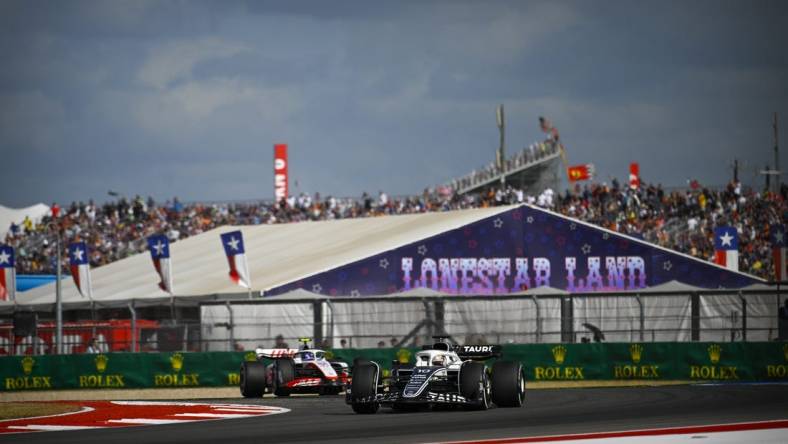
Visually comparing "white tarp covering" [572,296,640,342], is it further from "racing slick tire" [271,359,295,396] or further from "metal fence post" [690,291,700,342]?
"racing slick tire" [271,359,295,396]

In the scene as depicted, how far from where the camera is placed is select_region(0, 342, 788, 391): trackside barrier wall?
108ft

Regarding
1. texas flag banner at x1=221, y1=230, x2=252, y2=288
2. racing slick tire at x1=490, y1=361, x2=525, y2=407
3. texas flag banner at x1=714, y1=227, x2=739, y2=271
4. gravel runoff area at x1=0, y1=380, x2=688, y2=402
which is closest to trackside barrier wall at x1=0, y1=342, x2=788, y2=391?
gravel runoff area at x1=0, y1=380, x2=688, y2=402

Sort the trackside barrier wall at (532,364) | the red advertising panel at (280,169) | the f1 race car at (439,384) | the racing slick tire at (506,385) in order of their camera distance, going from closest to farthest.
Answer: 1. the f1 race car at (439,384)
2. the racing slick tire at (506,385)
3. the trackside barrier wall at (532,364)
4. the red advertising panel at (280,169)

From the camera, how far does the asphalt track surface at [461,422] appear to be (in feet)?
59.2

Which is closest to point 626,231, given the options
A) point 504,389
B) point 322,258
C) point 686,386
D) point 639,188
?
point 639,188

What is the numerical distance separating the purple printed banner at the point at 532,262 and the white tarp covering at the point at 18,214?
48.0m

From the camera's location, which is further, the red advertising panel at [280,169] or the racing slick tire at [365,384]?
the red advertising panel at [280,169]

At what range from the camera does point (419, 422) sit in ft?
65.6

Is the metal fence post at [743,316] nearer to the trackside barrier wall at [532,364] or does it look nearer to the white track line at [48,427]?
the trackside barrier wall at [532,364]

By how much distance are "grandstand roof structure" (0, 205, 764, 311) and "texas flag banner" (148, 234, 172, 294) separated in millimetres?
945

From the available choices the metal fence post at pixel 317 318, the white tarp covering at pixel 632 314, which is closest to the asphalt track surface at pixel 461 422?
the white tarp covering at pixel 632 314

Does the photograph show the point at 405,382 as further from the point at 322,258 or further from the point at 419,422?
the point at 322,258

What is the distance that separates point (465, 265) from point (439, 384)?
26228 mm

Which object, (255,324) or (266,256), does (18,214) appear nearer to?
(266,256)
